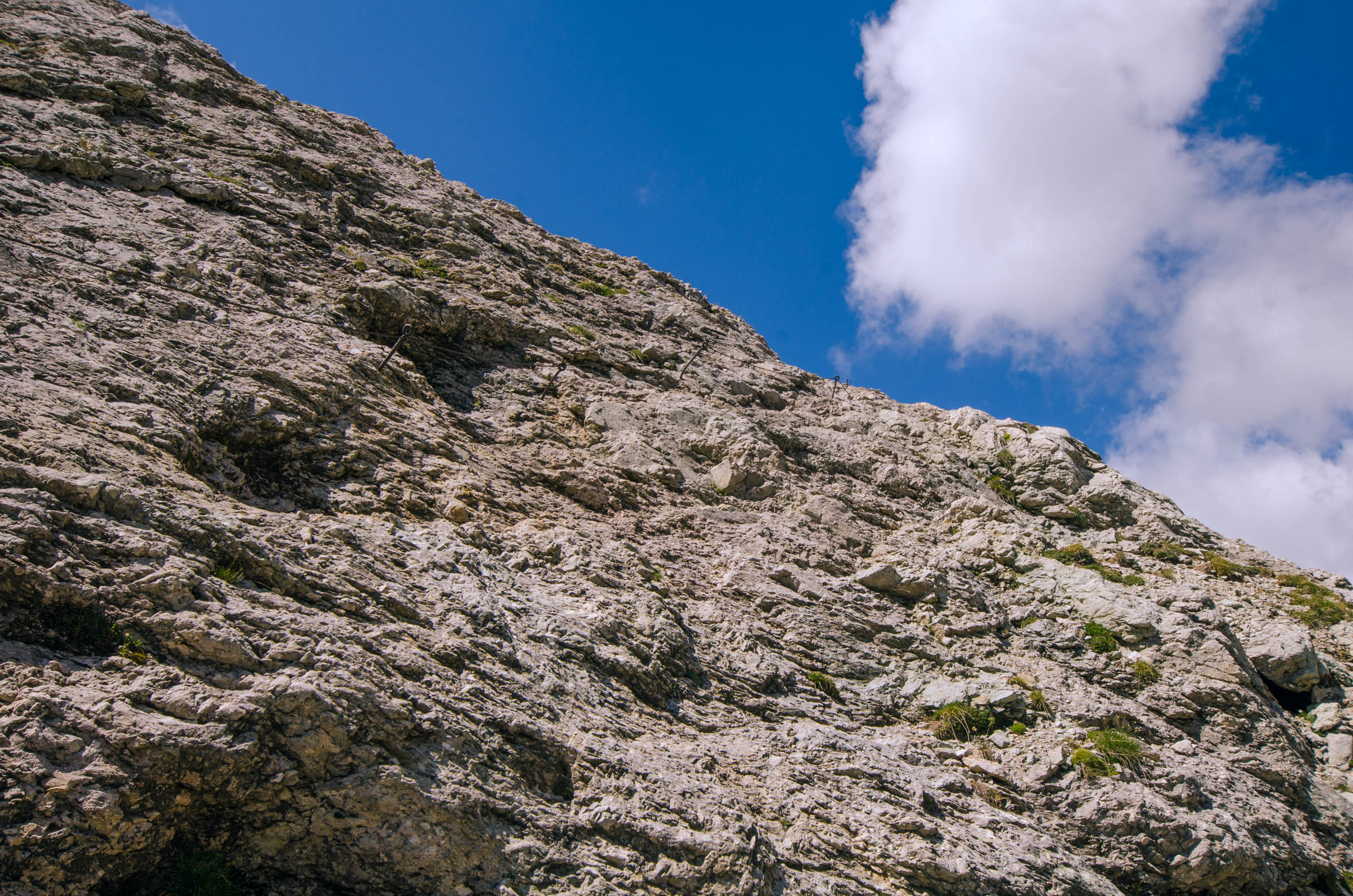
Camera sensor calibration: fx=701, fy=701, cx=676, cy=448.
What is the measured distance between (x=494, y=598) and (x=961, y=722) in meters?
10.7

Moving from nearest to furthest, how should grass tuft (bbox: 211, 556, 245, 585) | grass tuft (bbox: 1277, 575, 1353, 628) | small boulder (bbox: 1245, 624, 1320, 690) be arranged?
grass tuft (bbox: 211, 556, 245, 585) < small boulder (bbox: 1245, 624, 1320, 690) < grass tuft (bbox: 1277, 575, 1353, 628)

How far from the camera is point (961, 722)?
15.7 meters

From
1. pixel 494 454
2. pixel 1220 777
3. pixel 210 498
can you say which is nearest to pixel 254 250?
pixel 494 454

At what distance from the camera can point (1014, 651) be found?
18.4 metres

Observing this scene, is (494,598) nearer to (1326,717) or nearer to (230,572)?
(230,572)

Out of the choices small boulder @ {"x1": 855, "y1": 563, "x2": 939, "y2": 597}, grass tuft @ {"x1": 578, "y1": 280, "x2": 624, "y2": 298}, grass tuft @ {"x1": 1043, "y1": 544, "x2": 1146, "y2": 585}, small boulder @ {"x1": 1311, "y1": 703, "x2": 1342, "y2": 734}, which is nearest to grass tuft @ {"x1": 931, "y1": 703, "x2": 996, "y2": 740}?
small boulder @ {"x1": 855, "y1": 563, "x2": 939, "y2": 597}

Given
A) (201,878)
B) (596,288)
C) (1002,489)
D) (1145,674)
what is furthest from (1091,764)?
(596,288)

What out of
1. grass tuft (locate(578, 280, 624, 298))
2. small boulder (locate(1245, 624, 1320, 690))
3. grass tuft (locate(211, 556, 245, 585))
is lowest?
grass tuft (locate(211, 556, 245, 585))

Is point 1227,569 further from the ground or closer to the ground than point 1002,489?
closer to the ground

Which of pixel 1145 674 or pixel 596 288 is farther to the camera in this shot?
pixel 596 288

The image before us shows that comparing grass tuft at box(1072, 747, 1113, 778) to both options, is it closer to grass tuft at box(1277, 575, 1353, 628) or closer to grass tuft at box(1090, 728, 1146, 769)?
grass tuft at box(1090, 728, 1146, 769)

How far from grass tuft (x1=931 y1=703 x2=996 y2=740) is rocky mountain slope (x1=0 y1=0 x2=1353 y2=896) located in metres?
0.09

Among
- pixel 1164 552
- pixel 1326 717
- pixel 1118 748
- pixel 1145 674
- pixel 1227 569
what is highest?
pixel 1227 569

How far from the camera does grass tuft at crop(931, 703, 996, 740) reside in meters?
15.6
